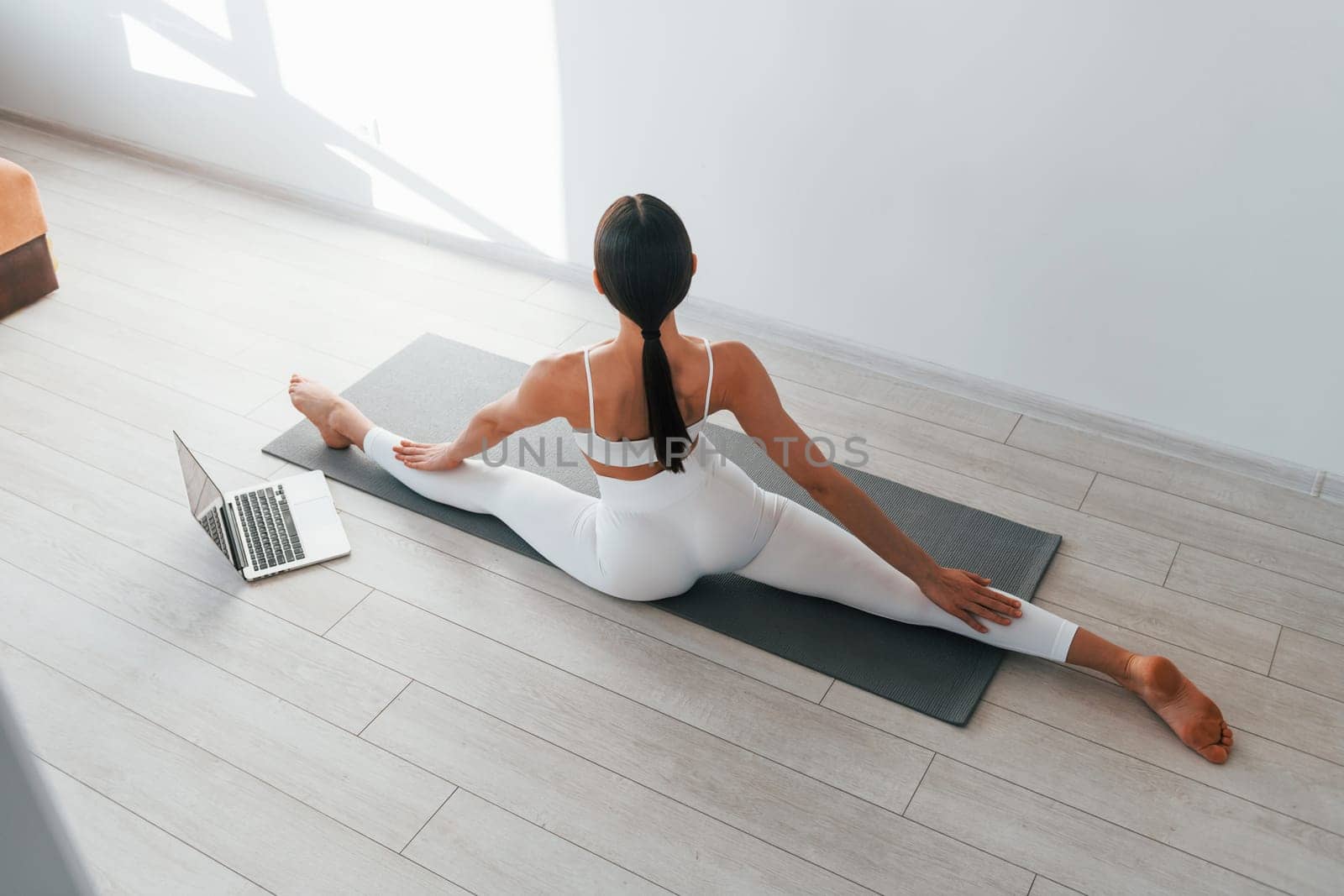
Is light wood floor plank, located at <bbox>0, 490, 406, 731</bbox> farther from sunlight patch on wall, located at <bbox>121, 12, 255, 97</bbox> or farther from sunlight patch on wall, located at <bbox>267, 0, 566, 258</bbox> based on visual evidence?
sunlight patch on wall, located at <bbox>121, 12, 255, 97</bbox>

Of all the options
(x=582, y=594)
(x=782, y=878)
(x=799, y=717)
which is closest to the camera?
(x=782, y=878)

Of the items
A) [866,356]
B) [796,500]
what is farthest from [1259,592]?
[866,356]

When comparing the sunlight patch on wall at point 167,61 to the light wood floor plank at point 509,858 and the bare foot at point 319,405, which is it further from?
the light wood floor plank at point 509,858

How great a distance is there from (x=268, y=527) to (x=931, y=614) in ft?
4.40

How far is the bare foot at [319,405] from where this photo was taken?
2.58 metres

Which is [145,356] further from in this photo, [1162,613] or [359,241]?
[1162,613]

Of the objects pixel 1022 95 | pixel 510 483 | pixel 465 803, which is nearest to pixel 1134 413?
pixel 1022 95

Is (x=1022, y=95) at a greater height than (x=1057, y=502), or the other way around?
(x=1022, y=95)

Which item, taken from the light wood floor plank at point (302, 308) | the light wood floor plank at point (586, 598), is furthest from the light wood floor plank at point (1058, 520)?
the light wood floor plank at point (302, 308)

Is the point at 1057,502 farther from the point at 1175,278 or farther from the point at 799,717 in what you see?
the point at 799,717

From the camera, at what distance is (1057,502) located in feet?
8.25

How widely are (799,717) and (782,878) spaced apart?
323 mm

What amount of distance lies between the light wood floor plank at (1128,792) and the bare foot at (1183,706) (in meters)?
0.07

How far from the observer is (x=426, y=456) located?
2.42 metres
